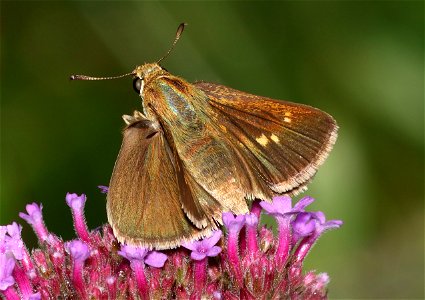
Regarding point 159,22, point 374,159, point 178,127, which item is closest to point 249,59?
point 159,22

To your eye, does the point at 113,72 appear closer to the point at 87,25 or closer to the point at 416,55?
the point at 87,25

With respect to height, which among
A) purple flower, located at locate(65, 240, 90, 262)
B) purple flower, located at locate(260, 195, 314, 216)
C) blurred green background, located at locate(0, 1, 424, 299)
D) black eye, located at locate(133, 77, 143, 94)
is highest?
blurred green background, located at locate(0, 1, 424, 299)

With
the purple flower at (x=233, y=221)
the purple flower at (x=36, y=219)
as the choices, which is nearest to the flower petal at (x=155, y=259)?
the purple flower at (x=233, y=221)

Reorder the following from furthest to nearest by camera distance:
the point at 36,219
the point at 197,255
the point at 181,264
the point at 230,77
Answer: the point at 230,77 < the point at 36,219 < the point at 181,264 < the point at 197,255

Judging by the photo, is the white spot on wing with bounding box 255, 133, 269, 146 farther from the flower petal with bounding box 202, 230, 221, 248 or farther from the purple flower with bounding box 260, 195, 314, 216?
the flower petal with bounding box 202, 230, 221, 248

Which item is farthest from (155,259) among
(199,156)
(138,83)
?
(138,83)

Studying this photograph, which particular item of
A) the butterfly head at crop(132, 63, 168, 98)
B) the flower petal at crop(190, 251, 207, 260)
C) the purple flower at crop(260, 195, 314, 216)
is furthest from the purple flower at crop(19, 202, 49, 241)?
the purple flower at crop(260, 195, 314, 216)

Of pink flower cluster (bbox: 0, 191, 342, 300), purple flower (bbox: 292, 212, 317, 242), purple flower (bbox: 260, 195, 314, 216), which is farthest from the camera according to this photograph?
purple flower (bbox: 292, 212, 317, 242)

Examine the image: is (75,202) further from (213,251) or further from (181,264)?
(213,251)
